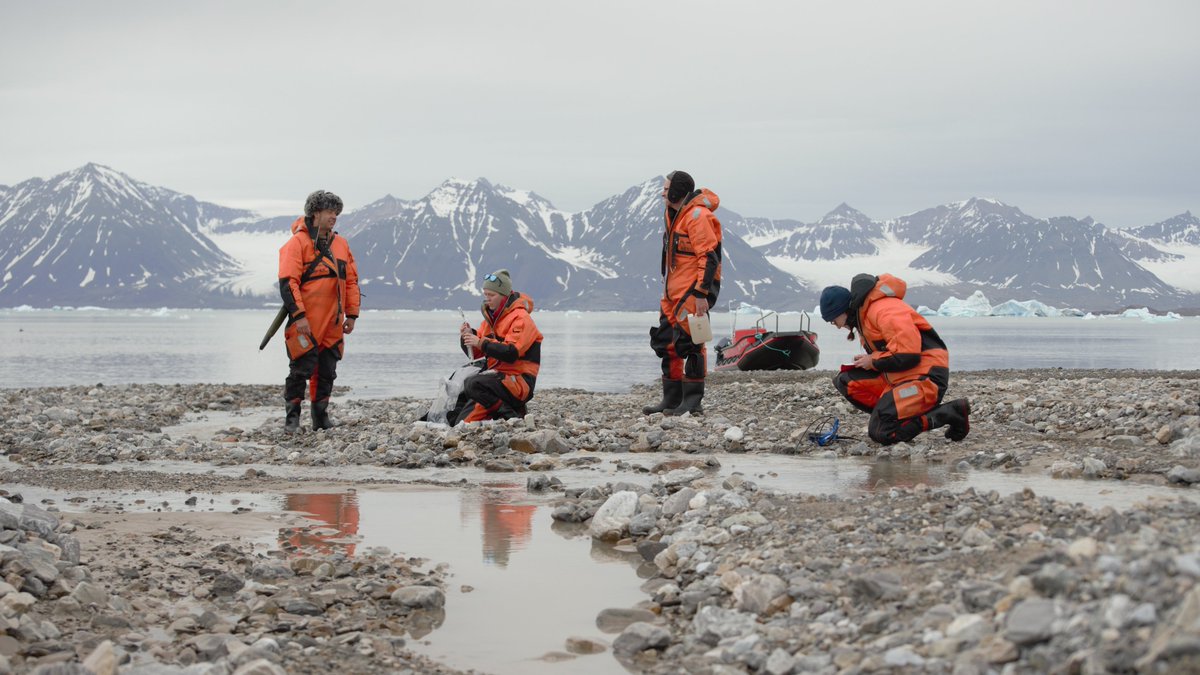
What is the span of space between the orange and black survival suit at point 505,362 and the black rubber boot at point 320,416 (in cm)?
155

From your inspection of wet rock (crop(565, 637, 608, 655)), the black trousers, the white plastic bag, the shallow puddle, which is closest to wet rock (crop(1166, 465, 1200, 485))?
the shallow puddle

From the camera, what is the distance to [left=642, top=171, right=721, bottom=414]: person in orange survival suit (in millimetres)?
11430

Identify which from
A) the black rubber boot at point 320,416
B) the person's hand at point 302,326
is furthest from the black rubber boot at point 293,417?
the person's hand at point 302,326

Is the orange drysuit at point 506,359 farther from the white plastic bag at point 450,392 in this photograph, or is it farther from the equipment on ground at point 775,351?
the equipment on ground at point 775,351

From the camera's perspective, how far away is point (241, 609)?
5016 mm

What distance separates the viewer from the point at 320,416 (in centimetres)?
1182

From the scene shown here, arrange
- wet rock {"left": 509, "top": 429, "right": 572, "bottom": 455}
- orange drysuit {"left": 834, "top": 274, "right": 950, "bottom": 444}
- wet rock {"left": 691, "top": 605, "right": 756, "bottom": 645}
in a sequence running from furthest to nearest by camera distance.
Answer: wet rock {"left": 509, "top": 429, "right": 572, "bottom": 455} → orange drysuit {"left": 834, "top": 274, "right": 950, "bottom": 444} → wet rock {"left": 691, "top": 605, "right": 756, "bottom": 645}

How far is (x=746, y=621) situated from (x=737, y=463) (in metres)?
4.69

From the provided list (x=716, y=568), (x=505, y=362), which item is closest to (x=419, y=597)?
(x=716, y=568)

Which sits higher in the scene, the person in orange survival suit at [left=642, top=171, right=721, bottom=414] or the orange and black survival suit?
the person in orange survival suit at [left=642, top=171, right=721, bottom=414]

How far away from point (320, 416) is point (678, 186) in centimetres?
429

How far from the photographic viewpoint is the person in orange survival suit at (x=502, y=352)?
10.6 m

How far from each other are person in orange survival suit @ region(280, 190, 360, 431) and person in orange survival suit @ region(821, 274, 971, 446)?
482cm

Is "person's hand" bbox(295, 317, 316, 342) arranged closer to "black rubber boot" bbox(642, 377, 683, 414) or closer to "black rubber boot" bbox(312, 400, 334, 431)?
"black rubber boot" bbox(312, 400, 334, 431)
